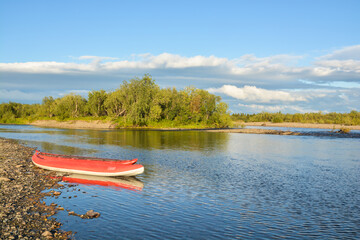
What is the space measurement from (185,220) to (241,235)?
3.53 m

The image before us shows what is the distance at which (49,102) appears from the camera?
167 metres

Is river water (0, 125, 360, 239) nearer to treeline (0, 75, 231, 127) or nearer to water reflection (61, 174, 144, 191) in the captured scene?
water reflection (61, 174, 144, 191)

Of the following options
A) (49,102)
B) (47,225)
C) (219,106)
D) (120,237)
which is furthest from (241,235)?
(49,102)

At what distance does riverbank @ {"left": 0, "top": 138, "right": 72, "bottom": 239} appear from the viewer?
13.5 m

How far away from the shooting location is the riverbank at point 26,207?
13.5 metres

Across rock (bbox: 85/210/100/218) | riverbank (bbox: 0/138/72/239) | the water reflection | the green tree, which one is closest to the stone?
riverbank (bbox: 0/138/72/239)

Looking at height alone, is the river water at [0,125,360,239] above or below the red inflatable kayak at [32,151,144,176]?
below

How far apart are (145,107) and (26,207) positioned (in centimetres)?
10883

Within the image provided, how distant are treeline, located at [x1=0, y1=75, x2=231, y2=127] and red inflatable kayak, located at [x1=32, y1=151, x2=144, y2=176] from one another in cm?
9419

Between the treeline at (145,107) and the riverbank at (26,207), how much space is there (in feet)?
326

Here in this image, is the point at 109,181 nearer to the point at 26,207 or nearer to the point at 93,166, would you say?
the point at 93,166

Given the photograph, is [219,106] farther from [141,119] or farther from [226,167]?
[226,167]

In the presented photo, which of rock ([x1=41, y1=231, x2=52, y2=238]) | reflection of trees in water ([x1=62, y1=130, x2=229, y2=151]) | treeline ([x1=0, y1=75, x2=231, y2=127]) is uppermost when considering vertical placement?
treeline ([x1=0, y1=75, x2=231, y2=127])

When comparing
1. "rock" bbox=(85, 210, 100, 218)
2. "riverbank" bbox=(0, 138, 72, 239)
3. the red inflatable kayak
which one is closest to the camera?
"riverbank" bbox=(0, 138, 72, 239)
